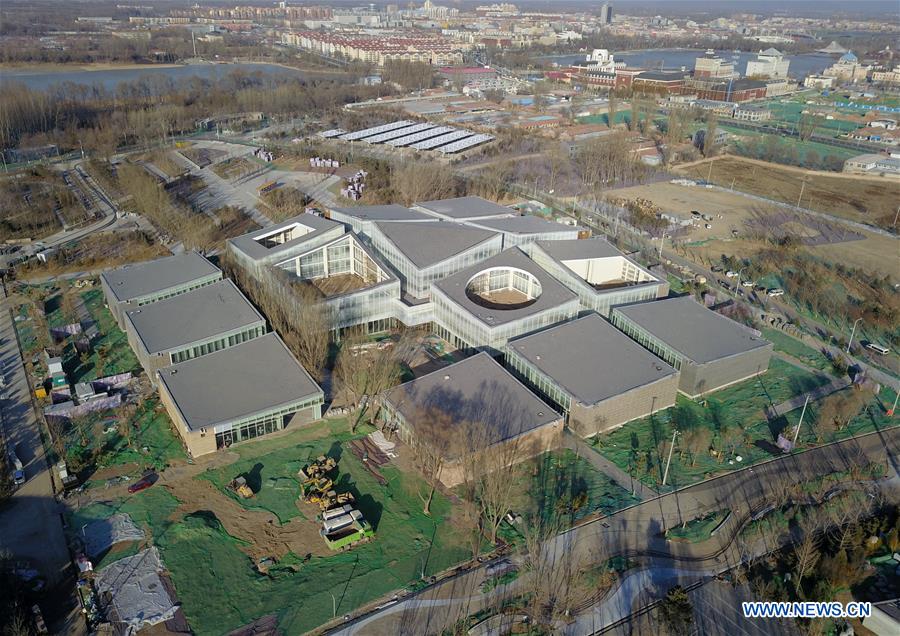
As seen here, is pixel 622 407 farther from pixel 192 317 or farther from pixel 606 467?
pixel 192 317

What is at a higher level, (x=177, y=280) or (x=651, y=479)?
(x=177, y=280)

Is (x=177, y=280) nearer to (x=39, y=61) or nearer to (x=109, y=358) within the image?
(x=109, y=358)

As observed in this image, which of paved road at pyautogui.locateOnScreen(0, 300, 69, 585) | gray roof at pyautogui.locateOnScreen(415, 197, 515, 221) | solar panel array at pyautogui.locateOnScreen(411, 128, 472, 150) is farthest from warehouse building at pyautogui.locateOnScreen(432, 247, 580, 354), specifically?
solar panel array at pyautogui.locateOnScreen(411, 128, 472, 150)

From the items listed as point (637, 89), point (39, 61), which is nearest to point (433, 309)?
point (637, 89)

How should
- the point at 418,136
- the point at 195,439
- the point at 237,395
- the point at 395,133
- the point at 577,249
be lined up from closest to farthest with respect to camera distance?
the point at 195,439
the point at 237,395
the point at 577,249
the point at 418,136
the point at 395,133

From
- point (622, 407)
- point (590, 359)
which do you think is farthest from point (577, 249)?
point (622, 407)

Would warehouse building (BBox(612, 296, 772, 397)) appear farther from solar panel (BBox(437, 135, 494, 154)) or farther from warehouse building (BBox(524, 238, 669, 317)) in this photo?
solar panel (BBox(437, 135, 494, 154))
